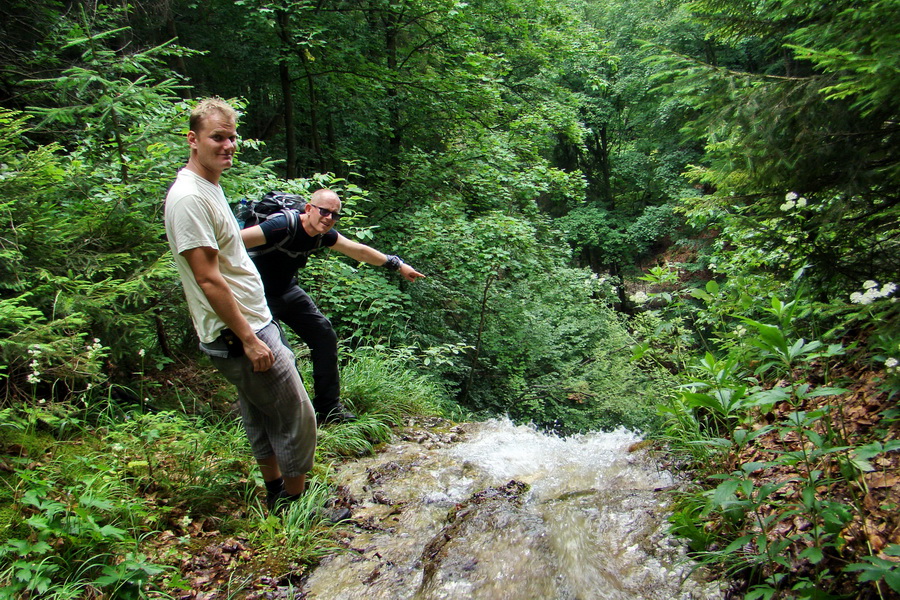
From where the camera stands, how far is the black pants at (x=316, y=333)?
12.7ft

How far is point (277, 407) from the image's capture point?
102 inches

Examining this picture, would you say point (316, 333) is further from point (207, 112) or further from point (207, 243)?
point (207, 112)

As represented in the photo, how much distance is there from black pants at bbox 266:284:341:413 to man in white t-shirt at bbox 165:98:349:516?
119 cm

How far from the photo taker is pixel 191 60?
31.0ft

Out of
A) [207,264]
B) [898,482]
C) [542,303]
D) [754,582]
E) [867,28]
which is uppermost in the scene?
[867,28]

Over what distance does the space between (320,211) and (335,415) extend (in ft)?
6.21

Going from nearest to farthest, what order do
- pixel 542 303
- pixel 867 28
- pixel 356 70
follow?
pixel 867 28, pixel 356 70, pixel 542 303

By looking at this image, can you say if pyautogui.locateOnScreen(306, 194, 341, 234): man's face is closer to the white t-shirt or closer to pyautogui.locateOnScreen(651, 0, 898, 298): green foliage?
the white t-shirt

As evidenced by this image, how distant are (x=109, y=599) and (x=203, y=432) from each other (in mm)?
1307

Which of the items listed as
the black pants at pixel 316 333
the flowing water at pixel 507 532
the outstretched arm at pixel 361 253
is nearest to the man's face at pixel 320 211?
the outstretched arm at pixel 361 253

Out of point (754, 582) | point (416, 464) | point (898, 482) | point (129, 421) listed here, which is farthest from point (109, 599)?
point (898, 482)

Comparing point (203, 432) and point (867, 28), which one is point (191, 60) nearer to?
point (203, 432)

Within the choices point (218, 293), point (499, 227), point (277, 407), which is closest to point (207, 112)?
point (218, 293)

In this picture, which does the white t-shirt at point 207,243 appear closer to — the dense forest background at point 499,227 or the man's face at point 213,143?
the man's face at point 213,143
